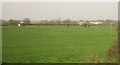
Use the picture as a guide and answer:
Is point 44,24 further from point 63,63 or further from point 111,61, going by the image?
point 111,61

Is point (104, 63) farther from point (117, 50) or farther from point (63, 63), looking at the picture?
point (63, 63)

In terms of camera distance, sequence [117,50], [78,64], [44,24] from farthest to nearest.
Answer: [44,24], [78,64], [117,50]

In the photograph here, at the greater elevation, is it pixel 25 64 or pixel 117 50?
pixel 117 50

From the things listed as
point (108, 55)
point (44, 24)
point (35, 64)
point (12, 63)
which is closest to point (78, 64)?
point (35, 64)

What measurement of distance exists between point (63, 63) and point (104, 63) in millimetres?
6104

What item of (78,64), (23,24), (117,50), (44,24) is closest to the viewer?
(117,50)

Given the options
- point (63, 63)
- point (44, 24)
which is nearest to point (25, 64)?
point (63, 63)

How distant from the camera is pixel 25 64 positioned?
14133 mm

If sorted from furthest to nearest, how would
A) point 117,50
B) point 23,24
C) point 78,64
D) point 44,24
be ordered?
point 44,24 → point 23,24 → point 78,64 → point 117,50

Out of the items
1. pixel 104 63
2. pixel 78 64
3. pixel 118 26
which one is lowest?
pixel 78 64

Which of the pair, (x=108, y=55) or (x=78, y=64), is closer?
(x=108, y=55)

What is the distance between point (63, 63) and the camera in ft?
47.1

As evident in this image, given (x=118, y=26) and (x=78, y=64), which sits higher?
(x=118, y=26)

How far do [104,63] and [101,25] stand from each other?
79.3 metres
